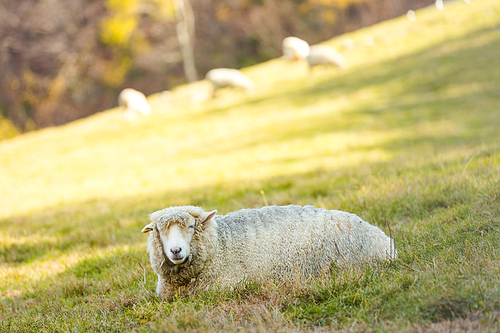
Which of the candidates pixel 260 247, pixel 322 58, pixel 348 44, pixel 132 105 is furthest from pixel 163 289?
pixel 348 44

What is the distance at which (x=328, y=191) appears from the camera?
577cm

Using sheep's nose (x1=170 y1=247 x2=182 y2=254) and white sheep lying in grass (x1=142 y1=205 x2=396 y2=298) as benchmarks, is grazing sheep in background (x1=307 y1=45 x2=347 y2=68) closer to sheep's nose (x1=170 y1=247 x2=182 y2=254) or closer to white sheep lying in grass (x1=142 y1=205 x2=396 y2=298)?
white sheep lying in grass (x1=142 y1=205 x2=396 y2=298)

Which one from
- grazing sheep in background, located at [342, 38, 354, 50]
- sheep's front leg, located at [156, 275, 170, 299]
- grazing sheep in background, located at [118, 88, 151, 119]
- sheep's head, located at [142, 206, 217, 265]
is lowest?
sheep's front leg, located at [156, 275, 170, 299]

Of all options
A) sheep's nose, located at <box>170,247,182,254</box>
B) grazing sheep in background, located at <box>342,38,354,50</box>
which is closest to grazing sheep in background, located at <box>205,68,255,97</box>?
grazing sheep in background, located at <box>342,38,354,50</box>

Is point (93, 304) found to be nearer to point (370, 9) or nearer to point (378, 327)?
point (378, 327)

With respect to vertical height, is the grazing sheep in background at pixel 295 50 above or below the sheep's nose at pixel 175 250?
above

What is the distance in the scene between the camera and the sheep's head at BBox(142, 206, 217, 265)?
2930 mm

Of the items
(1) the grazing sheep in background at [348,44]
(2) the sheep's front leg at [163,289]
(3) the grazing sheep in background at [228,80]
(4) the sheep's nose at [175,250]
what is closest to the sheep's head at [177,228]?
(4) the sheep's nose at [175,250]

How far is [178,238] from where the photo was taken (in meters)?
3.00

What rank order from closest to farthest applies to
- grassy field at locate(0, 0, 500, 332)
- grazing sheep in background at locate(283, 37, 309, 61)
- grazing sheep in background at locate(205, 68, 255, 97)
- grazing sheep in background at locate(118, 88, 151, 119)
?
1. grassy field at locate(0, 0, 500, 332)
2. grazing sheep in background at locate(205, 68, 255, 97)
3. grazing sheep in background at locate(118, 88, 151, 119)
4. grazing sheep in background at locate(283, 37, 309, 61)

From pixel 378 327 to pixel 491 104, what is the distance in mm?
12986

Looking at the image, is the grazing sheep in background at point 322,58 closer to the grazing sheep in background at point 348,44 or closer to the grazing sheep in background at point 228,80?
the grazing sheep in background at point 228,80

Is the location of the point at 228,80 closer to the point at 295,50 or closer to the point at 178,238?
the point at 295,50

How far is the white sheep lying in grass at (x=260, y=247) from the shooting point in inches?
125
